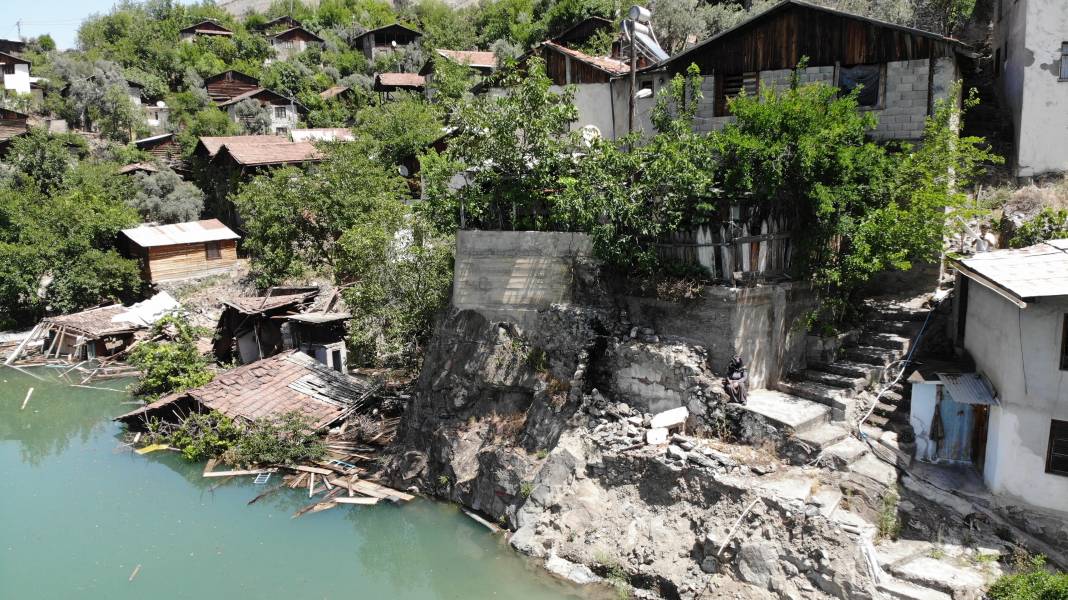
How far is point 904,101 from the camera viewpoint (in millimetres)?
15664

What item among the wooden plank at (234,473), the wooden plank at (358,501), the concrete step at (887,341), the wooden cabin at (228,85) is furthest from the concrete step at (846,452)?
the wooden cabin at (228,85)

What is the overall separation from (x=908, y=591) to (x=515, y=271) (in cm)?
946

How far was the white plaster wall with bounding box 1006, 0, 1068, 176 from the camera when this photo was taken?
16141 millimetres

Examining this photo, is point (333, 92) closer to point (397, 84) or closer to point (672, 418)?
point (397, 84)

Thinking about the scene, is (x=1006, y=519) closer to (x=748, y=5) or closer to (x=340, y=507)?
(x=340, y=507)

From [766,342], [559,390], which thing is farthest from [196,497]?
[766,342]

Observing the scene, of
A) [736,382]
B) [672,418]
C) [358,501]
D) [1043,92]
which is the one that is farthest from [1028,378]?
[358,501]

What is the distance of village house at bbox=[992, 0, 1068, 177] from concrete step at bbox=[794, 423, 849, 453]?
28.8ft

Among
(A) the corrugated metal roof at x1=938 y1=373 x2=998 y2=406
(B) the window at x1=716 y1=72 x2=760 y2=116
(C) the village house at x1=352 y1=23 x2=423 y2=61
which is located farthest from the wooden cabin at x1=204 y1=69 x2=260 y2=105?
(A) the corrugated metal roof at x1=938 y1=373 x2=998 y2=406

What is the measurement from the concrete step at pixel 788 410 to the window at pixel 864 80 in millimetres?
7051

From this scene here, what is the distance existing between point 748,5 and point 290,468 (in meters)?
36.4

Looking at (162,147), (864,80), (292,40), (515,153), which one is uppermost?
(292,40)

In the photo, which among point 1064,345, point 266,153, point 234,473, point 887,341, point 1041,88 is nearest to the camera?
point 1064,345

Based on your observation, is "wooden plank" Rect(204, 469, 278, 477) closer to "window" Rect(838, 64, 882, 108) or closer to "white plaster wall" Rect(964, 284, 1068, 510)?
"white plaster wall" Rect(964, 284, 1068, 510)
